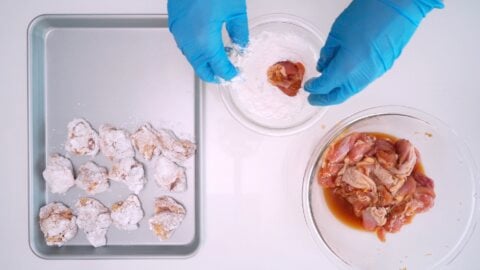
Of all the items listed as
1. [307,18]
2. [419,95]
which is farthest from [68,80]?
[419,95]

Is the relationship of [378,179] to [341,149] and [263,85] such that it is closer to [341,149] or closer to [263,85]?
[341,149]

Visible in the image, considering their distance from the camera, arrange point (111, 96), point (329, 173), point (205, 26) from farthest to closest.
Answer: point (111, 96)
point (329, 173)
point (205, 26)

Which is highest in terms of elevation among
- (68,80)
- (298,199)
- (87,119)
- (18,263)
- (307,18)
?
(307,18)

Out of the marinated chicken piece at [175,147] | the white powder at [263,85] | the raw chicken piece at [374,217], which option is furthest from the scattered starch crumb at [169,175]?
the raw chicken piece at [374,217]

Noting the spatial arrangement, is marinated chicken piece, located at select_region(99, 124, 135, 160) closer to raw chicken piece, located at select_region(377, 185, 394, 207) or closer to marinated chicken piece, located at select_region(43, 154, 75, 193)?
marinated chicken piece, located at select_region(43, 154, 75, 193)

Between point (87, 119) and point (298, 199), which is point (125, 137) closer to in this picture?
point (87, 119)

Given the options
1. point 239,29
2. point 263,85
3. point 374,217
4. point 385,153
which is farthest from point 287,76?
point 374,217

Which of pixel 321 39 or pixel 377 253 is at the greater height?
pixel 321 39
